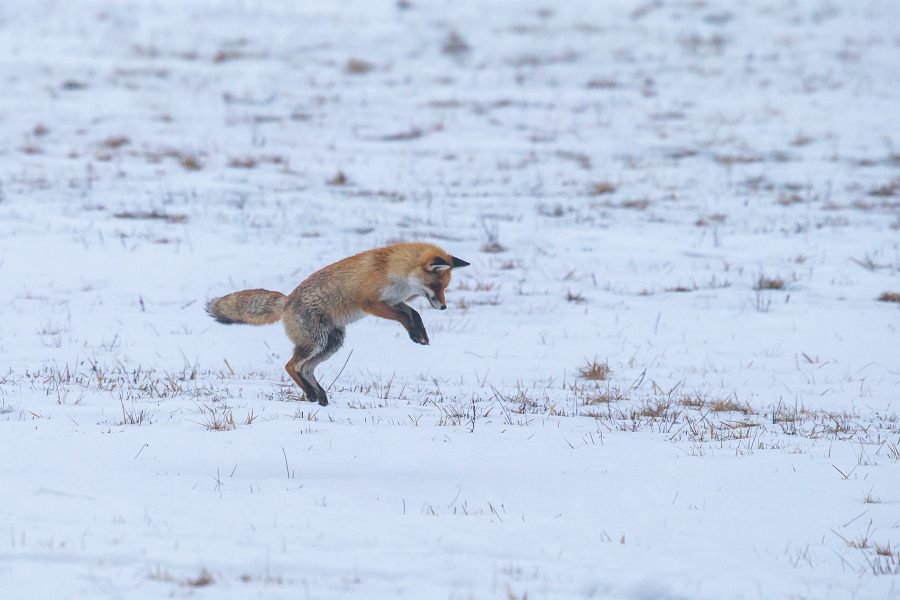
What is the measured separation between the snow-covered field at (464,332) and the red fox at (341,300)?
508 mm

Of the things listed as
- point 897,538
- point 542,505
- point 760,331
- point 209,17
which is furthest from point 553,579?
point 209,17

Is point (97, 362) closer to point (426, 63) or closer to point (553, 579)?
point (553, 579)

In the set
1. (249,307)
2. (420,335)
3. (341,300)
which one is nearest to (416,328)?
(420,335)

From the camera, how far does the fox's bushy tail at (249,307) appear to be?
7.68 m

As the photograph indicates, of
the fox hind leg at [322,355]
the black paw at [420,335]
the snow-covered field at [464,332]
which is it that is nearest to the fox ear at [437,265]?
the black paw at [420,335]

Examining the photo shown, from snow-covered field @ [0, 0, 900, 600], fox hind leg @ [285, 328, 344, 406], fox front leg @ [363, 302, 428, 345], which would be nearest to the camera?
snow-covered field @ [0, 0, 900, 600]

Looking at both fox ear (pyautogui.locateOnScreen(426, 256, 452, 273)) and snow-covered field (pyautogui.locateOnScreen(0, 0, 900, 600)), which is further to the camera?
fox ear (pyautogui.locateOnScreen(426, 256, 452, 273))

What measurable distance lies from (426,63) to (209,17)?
10.6 meters

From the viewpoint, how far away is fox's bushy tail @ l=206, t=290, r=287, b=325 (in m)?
7.68

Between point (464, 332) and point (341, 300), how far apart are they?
2.72m

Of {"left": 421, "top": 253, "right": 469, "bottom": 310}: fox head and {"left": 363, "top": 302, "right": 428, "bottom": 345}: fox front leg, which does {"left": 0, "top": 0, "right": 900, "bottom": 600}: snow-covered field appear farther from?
{"left": 421, "top": 253, "right": 469, "bottom": 310}: fox head

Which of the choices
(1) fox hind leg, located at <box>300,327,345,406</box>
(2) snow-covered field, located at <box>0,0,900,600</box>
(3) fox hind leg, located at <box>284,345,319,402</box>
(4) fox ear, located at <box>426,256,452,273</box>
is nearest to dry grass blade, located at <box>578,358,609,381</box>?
(2) snow-covered field, located at <box>0,0,900,600</box>

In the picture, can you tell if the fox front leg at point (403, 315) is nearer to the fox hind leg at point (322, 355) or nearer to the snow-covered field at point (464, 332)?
the fox hind leg at point (322, 355)

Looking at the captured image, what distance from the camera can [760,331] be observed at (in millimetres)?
10086
